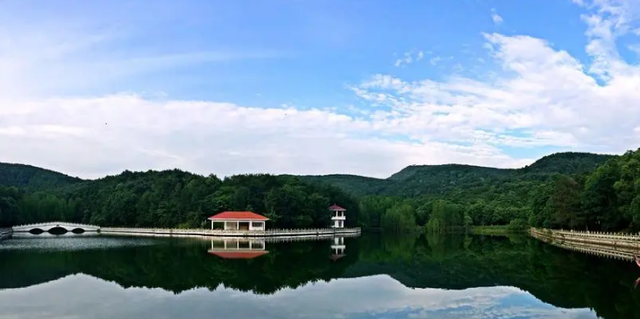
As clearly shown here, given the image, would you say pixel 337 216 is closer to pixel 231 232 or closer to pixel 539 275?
pixel 231 232

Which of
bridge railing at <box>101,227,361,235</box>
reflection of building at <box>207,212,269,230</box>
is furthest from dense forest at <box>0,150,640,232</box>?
reflection of building at <box>207,212,269,230</box>

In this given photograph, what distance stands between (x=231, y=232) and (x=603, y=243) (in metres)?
31.3

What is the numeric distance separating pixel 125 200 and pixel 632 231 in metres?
55.9

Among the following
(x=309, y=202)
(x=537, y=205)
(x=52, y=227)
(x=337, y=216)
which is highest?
(x=309, y=202)

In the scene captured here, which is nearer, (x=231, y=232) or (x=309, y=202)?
(x=231, y=232)

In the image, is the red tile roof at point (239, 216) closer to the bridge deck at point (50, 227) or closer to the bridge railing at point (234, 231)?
the bridge railing at point (234, 231)

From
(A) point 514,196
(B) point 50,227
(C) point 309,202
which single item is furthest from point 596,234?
(B) point 50,227

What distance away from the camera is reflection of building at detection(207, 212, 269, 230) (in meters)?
53.3

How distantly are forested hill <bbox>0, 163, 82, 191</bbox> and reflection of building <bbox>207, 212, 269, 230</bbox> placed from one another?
215 feet

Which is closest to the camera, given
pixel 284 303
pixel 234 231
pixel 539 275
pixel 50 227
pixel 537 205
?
pixel 284 303

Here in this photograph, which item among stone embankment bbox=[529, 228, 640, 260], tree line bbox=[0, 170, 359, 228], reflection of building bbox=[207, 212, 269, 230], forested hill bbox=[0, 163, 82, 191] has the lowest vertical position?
stone embankment bbox=[529, 228, 640, 260]

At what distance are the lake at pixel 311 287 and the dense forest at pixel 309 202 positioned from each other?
48.1ft

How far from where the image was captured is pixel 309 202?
6172 cm

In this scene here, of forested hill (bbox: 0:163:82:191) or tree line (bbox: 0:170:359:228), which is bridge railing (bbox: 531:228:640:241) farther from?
forested hill (bbox: 0:163:82:191)
